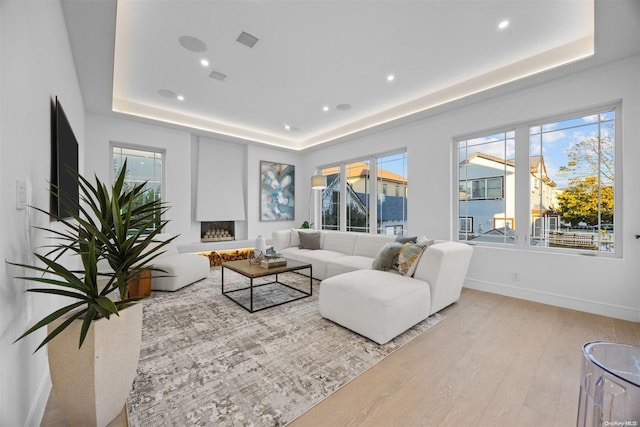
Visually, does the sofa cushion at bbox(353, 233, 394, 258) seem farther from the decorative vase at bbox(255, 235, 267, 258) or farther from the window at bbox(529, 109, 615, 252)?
the window at bbox(529, 109, 615, 252)

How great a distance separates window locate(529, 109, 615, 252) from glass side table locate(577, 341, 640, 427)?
3.35m

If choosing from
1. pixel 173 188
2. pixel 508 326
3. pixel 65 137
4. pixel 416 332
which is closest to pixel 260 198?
pixel 173 188

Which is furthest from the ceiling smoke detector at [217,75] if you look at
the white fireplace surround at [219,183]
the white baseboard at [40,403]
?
the white baseboard at [40,403]

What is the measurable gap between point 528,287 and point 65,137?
17.1 ft

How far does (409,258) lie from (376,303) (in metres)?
0.86

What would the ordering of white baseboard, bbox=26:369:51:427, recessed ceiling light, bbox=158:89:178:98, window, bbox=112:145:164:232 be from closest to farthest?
white baseboard, bbox=26:369:51:427
recessed ceiling light, bbox=158:89:178:98
window, bbox=112:145:164:232

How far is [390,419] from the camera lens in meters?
1.50

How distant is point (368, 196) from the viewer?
5820 mm

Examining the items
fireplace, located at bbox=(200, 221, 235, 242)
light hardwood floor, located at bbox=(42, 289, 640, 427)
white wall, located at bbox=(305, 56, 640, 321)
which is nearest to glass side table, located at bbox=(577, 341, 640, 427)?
light hardwood floor, located at bbox=(42, 289, 640, 427)

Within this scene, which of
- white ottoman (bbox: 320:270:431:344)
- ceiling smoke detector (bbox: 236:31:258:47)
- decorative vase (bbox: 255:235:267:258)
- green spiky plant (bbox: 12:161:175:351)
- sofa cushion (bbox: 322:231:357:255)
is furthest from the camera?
sofa cushion (bbox: 322:231:357:255)

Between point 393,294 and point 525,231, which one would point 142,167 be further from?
point 525,231

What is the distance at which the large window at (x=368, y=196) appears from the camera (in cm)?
523

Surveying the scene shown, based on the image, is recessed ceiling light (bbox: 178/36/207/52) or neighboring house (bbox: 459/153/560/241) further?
neighboring house (bbox: 459/153/560/241)

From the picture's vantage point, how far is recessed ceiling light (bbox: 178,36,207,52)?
2.84 metres
